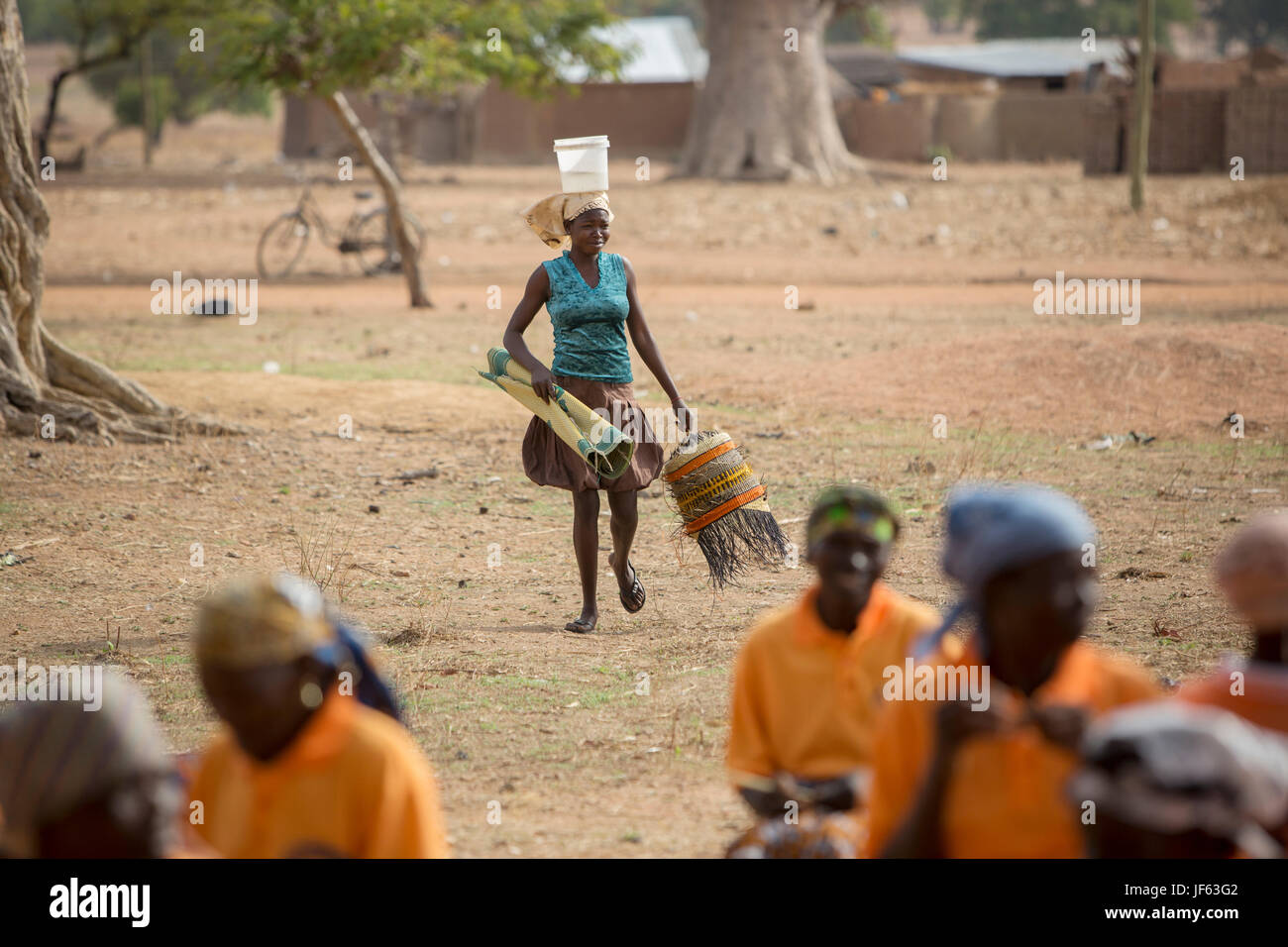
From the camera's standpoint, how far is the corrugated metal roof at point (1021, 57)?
42.6 m

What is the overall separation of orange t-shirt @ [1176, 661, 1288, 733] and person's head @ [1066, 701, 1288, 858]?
57 cm

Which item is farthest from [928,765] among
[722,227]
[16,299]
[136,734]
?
[722,227]

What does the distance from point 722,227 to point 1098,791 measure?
2230 centimetres

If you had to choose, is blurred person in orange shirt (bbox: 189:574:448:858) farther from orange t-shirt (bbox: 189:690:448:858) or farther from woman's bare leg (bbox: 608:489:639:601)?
woman's bare leg (bbox: 608:489:639:601)

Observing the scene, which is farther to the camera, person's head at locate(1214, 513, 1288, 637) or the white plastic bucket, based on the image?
the white plastic bucket

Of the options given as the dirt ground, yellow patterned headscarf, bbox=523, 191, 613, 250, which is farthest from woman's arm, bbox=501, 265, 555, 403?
the dirt ground

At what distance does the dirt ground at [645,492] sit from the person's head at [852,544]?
1180mm

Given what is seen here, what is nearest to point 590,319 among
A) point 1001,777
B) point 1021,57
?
point 1001,777

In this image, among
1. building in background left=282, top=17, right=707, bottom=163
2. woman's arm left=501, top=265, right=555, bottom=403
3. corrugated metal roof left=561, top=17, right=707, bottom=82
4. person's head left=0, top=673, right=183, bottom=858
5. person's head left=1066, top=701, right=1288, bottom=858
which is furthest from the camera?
corrugated metal roof left=561, top=17, right=707, bottom=82

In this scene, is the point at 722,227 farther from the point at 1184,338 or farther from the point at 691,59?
the point at 691,59

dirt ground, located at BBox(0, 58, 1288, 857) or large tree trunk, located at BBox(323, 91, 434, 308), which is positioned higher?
large tree trunk, located at BBox(323, 91, 434, 308)

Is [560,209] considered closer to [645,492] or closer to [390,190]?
[645,492]

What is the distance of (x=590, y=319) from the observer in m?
5.67

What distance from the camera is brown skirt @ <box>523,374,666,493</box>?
566 cm
